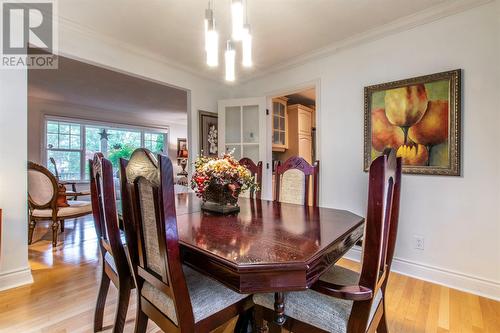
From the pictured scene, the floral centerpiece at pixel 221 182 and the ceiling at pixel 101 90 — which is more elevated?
the ceiling at pixel 101 90

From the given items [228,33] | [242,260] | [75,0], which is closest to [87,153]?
[75,0]

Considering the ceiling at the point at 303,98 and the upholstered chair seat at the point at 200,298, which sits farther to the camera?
the ceiling at the point at 303,98

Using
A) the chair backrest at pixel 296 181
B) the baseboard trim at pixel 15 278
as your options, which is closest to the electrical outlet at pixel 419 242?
the chair backrest at pixel 296 181

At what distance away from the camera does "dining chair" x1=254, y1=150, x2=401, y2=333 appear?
0.83 m

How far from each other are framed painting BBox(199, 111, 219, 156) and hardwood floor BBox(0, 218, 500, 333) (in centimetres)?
202

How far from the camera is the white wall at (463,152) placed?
1986 millimetres

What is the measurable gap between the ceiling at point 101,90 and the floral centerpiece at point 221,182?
9.04 ft

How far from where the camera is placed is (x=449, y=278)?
85.1 inches

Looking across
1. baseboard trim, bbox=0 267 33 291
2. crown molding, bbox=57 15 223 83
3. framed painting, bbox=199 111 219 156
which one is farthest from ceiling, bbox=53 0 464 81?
baseboard trim, bbox=0 267 33 291

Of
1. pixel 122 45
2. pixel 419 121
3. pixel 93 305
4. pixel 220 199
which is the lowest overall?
pixel 93 305

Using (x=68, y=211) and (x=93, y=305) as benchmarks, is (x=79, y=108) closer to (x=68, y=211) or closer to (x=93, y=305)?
(x=68, y=211)

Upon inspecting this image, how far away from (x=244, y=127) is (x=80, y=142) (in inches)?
175

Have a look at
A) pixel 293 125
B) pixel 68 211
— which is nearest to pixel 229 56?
pixel 293 125

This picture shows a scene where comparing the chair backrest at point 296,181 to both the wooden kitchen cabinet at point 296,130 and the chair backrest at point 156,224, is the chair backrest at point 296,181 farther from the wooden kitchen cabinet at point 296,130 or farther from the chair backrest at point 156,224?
the wooden kitchen cabinet at point 296,130
